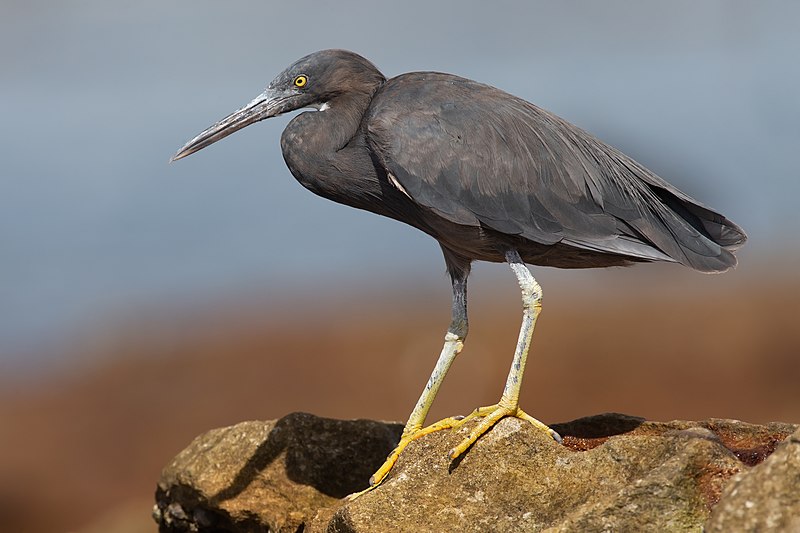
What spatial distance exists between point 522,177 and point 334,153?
3.98ft

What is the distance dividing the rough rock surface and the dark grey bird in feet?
1.47

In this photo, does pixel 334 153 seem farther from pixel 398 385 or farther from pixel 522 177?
pixel 398 385

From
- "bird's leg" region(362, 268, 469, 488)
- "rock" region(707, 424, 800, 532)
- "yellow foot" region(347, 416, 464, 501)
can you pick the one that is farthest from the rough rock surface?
"bird's leg" region(362, 268, 469, 488)

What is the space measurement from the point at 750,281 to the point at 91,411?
737 inches

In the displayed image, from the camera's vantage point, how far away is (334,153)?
6512mm

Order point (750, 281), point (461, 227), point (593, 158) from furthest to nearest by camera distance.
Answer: point (750, 281), point (593, 158), point (461, 227)

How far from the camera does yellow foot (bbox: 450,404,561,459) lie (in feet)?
18.3

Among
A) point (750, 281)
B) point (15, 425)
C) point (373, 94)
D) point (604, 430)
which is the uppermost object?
point (750, 281)

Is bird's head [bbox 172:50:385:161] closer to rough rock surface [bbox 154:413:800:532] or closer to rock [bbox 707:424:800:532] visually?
rough rock surface [bbox 154:413:800:532]

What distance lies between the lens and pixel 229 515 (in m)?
6.87

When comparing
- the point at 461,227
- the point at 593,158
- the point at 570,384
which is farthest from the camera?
the point at 570,384

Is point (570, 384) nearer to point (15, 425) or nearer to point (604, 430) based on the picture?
point (15, 425)

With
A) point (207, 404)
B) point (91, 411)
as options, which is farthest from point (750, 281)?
point (91, 411)

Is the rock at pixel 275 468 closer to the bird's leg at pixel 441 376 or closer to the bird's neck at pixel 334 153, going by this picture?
the bird's leg at pixel 441 376
